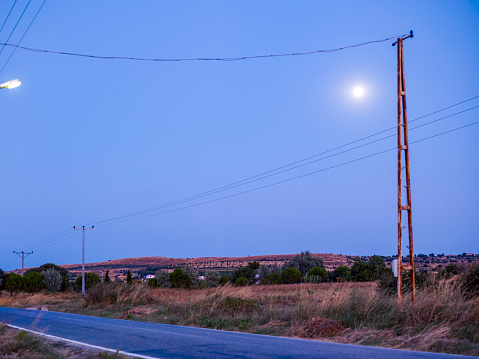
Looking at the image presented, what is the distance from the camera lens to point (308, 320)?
13.6 meters

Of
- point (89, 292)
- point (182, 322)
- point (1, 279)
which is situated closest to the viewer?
point (182, 322)

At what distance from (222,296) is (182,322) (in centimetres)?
220

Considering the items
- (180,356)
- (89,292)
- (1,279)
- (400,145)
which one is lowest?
(1,279)

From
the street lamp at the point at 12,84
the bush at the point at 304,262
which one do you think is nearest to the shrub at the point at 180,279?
the bush at the point at 304,262

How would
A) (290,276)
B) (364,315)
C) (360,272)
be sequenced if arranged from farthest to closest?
(290,276)
(360,272)
(364,315)

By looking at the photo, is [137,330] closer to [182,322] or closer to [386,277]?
[182,322]

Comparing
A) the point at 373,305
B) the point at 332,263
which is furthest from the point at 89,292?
the point at 332,263

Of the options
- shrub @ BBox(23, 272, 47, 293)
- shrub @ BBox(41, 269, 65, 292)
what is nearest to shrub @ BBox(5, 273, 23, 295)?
shrub @ BBox(23, 272, 47, 293)

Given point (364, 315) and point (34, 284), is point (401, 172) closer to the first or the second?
point (364, 315)

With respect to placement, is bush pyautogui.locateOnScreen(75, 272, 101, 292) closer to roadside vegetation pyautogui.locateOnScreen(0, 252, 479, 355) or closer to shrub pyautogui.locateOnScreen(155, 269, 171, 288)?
shrub pyautogui.locateOnScreen(155, 269, 171, 288)

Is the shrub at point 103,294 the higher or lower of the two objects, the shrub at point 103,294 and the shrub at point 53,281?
the higher

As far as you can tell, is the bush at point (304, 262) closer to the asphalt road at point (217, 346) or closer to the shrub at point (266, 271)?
the shrub at point (266, 271)

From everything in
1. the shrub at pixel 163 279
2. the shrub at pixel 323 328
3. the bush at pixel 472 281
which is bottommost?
the shrub at pixel 163 279

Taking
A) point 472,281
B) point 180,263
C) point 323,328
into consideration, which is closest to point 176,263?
point 180,263
